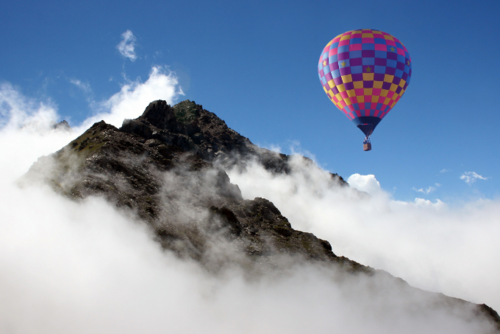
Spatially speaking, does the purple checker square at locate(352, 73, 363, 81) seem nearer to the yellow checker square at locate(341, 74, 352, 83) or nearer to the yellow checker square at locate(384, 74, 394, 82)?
the yellow checker square at locate(341, 74, 352, 83)

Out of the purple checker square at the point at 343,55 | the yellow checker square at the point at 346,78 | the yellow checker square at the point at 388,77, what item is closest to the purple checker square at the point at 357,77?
the yellow checker square at the point at 346,78

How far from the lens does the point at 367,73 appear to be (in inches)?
3615

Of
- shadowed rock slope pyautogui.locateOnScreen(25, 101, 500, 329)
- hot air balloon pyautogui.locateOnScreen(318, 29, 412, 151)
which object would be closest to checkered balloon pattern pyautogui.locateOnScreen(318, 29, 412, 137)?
hot air balloon pyautogui.locateOnScreen(318, 29, 412, 151)

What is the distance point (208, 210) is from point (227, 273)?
2787 cm

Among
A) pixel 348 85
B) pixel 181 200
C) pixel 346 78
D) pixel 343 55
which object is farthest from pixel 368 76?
pixel 181 200

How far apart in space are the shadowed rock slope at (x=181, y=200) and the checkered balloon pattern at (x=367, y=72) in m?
47.2

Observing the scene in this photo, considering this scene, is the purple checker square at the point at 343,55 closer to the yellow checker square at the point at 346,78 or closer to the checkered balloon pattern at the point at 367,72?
the checkered balloon pattern at the point at 367,72

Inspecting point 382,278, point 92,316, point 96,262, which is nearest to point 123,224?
point 96,262

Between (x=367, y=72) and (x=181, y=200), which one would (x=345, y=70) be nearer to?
(x=367, y=72)

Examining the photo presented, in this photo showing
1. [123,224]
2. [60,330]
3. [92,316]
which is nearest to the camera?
[60,330]

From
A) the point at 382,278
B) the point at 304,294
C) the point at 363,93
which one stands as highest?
the point at 363,93

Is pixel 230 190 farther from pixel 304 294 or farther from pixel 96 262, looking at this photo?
pixel 96 262

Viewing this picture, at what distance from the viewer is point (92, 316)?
7281 centimetres

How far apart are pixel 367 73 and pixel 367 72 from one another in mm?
258
